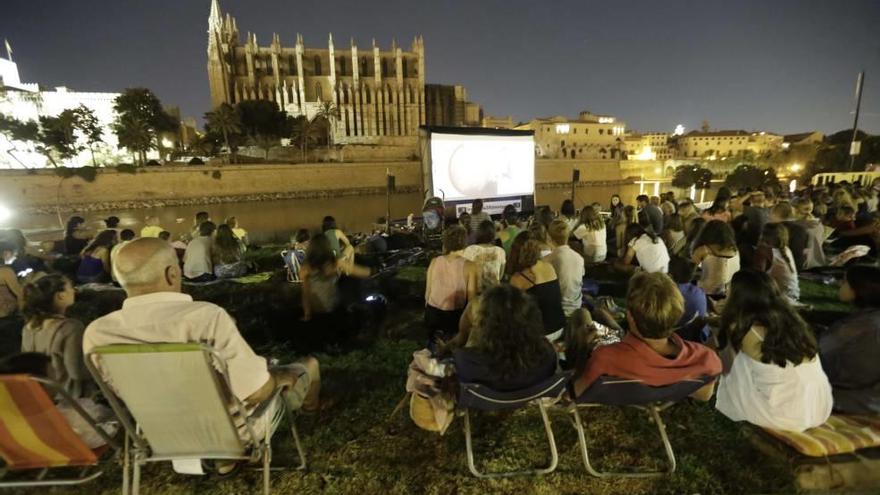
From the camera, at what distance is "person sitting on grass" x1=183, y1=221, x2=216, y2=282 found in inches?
225

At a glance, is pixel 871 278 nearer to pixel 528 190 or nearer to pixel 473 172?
pixel 473 172

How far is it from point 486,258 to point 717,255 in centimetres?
212

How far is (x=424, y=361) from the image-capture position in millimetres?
2303

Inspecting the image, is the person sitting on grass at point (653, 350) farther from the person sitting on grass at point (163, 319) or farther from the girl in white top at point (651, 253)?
the girl in white top at point (651, 253)

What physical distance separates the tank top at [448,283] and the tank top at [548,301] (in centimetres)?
54

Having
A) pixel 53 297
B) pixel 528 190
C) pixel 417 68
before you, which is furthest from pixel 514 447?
pixel 417 68

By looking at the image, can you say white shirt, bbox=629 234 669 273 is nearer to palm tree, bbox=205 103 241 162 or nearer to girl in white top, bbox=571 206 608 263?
girl in white top, bbox=571 206 608 263

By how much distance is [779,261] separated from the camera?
384 centimetres

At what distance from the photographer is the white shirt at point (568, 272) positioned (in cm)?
355

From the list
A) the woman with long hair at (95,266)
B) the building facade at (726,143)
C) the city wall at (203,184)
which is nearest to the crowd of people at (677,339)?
the woman with long hair at (95,266)

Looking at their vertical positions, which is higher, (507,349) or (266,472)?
(507,349)

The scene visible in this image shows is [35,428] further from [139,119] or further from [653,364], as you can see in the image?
[139,119]

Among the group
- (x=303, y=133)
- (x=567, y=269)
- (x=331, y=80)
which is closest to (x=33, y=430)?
(x=567, y=269)

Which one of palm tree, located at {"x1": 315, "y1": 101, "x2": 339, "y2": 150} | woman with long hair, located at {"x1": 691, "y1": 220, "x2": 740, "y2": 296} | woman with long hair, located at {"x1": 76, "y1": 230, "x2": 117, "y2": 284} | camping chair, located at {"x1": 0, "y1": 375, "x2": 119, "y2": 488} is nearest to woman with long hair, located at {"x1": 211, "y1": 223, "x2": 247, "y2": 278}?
woman with long hair, located at {"x1": 76, "y1": 230, "x2": 117, "y2": 284}
